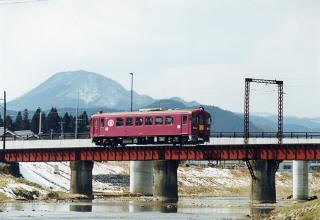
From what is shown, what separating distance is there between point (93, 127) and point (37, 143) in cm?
2095

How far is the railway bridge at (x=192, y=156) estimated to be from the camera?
11650 cm

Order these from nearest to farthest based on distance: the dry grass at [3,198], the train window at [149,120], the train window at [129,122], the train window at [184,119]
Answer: the dry grass at [3,198]
the train window at [184,119]
the train window at [149,120]
the train window at [129,122]

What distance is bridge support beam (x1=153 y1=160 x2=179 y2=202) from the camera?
12406 cm

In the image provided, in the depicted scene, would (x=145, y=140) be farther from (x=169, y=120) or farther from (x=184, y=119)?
(x=184, y=119)

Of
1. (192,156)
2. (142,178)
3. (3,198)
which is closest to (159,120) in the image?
(192,156)

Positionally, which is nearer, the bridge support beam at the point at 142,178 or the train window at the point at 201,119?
the train window at the point at 201,119

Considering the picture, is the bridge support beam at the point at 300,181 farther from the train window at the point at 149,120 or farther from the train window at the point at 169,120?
the train window at the point at 149,120

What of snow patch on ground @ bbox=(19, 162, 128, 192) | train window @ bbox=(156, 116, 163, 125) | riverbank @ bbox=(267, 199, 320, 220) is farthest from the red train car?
riverbank @ bbox=(267, 199, 320, 220)

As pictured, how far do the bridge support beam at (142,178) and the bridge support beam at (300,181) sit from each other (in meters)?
22.5

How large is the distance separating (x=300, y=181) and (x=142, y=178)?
80.4 ft

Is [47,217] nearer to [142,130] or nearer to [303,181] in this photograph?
[142,130]

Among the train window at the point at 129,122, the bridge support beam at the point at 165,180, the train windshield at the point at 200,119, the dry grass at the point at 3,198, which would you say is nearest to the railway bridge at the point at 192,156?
the bridge support beam at the point at 165,180

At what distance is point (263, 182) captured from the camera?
119m

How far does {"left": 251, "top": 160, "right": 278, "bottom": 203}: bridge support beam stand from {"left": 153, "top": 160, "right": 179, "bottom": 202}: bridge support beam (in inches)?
457
